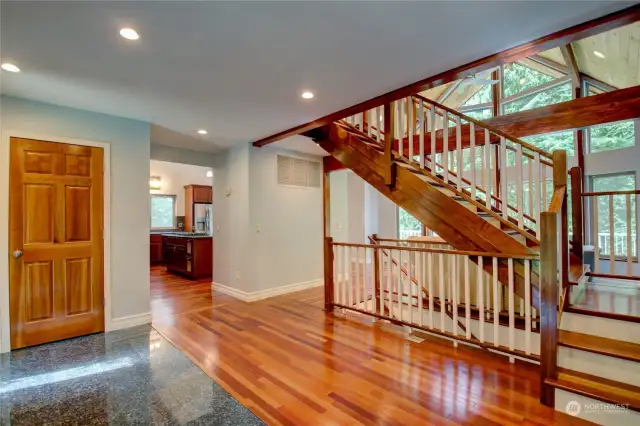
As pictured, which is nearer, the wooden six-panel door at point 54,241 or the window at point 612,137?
the wooden six-panel door at point 54,241

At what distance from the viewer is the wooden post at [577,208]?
3184 mm

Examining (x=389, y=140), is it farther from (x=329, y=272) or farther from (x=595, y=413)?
(x=595, y=413)

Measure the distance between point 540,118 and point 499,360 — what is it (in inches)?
135

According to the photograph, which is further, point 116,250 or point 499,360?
point 116,250

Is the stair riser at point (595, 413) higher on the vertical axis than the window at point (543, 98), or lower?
lower

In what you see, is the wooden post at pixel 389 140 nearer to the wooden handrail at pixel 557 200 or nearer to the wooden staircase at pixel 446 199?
the wooden staircase at pixel 446 199

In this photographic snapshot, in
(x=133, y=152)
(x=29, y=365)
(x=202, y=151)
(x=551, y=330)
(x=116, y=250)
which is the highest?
(x=202, y=151)

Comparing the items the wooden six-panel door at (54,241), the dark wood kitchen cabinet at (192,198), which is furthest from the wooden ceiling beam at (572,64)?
the dark wood kitchen cabinet at (192,198)

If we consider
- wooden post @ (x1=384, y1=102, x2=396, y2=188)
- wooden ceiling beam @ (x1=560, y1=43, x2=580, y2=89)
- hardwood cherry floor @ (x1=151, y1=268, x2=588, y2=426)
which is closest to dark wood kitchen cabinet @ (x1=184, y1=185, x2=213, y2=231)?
hardwood cherry floor @ (x1=151, y1=268, x2=588, y2=426)

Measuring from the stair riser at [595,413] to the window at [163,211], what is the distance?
29.6ft

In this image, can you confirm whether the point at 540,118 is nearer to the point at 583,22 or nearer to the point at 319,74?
the point at 583,22

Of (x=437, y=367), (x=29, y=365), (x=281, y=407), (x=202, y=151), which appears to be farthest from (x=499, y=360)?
(x=202, y=151)

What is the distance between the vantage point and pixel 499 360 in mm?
2658

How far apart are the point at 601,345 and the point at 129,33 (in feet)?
12.3
